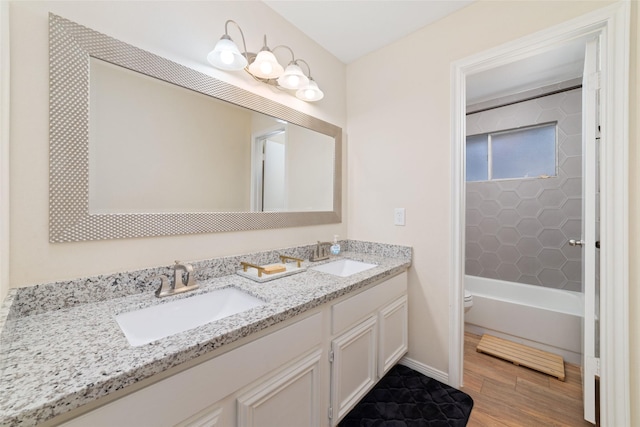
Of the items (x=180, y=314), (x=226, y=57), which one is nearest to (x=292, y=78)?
(x=226, y=57)

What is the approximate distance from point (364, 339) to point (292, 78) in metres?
1.58

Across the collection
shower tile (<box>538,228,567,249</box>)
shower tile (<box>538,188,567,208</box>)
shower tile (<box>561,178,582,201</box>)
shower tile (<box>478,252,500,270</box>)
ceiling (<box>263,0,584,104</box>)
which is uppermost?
ceiling (<box>263,0,584,104</box>)

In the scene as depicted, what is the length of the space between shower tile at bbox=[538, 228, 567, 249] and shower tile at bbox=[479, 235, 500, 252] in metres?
0.38

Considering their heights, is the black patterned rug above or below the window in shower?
below

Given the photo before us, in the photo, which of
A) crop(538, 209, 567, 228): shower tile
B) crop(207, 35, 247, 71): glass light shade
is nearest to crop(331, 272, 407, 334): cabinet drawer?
crop(207, 35, 247, 71): glass light shade

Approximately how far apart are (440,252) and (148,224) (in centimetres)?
168

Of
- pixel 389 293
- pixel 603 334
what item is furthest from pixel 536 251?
pixel 389 293

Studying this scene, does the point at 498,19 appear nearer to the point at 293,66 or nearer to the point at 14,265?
the point at 293,66

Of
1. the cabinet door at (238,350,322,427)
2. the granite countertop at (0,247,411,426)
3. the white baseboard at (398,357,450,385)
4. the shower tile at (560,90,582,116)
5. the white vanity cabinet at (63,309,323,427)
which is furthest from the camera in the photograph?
the shower tile at (560,90,582,116)

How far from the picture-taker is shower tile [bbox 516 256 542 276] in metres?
2.54

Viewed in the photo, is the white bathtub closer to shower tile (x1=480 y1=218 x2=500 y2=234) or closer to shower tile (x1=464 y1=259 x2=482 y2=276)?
shower tile (x1=464 y1=259 x2=482 y2=276)

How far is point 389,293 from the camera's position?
1.59 meters

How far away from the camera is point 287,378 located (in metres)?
0.95

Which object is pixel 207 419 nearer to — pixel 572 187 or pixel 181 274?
pixel 181 274
